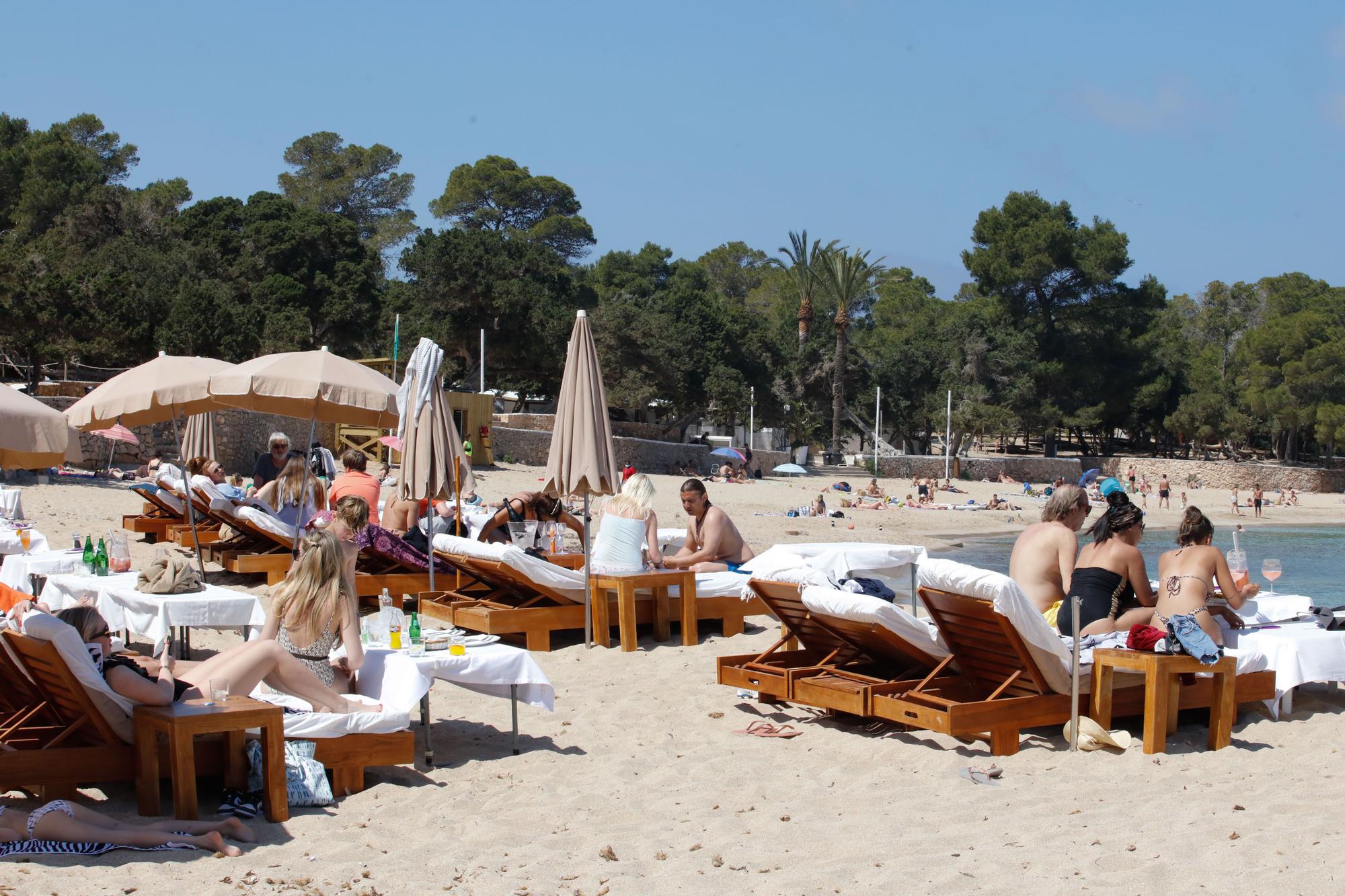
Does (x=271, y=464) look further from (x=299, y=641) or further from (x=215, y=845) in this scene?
(x=215, y=845)

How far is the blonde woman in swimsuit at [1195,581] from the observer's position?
5.90m

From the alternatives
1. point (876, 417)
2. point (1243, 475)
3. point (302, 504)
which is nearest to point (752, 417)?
point (876, 417)

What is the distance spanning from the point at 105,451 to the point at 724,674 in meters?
18.4

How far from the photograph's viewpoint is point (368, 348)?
43062 mm

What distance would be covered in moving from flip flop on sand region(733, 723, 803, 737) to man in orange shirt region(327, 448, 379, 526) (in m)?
4.34

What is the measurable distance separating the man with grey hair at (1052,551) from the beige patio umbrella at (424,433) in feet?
13.9

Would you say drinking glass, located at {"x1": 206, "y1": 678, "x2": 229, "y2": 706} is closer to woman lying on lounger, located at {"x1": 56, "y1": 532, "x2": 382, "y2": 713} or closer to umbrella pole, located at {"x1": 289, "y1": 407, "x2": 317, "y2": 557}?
woman lying on lounger, located at {"x1": 56, "y1": 532, "x2": 382, "y2": 713}

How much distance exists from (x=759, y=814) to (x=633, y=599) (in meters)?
3.30

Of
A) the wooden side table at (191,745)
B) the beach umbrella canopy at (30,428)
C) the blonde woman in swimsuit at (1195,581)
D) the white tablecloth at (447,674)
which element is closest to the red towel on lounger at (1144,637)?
the blonde woman in swimsuit at (1195,581)

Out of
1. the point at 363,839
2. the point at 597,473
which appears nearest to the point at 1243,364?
the point at 597,473

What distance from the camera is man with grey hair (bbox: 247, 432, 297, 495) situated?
1124 cm

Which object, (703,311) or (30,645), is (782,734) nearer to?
(30,645)

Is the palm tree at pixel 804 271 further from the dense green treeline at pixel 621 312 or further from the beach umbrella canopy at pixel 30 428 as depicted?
the beach umbrella canopy at pixel 30 428

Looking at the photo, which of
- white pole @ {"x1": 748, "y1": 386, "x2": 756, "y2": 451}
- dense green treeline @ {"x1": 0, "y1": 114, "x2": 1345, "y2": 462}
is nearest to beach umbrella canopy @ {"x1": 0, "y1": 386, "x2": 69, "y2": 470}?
dense green treeline @ {"x1": 0, "y1": 114, "x2": 1345, "y2": 462}
